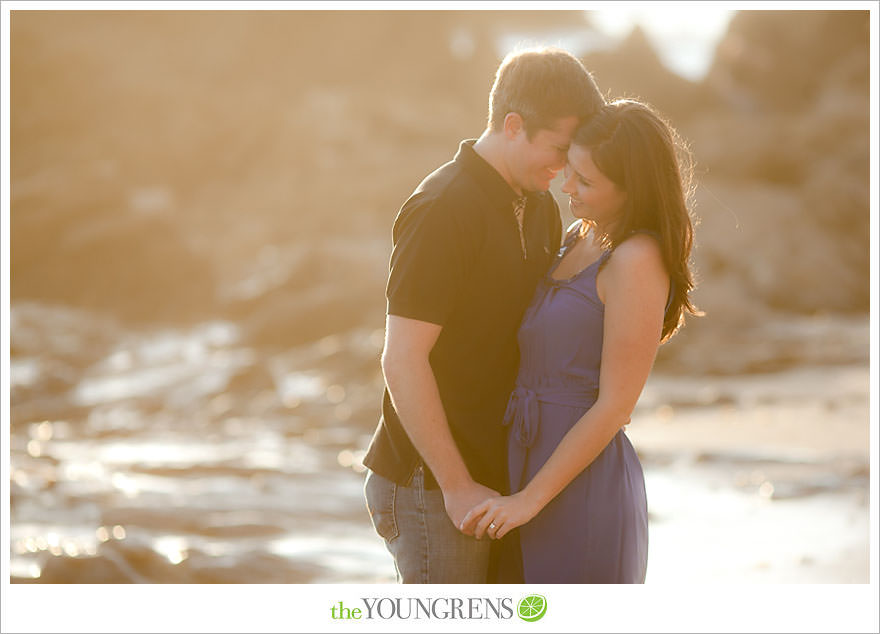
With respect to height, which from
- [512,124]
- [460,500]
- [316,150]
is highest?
[316,150]

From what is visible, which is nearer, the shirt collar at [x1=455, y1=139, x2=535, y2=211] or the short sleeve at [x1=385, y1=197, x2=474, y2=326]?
the short sleeve at [x1=385, y1=197, x2=474, y2=326]

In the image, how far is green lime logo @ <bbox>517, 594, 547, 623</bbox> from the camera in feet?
11.3

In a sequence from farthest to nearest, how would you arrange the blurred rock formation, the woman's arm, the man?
the blurred rock formation, the man, the woman's arm

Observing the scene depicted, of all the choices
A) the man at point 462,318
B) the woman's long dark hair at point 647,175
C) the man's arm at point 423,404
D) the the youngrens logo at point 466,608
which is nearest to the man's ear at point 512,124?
the man at point 462,318

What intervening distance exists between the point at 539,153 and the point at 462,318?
54 cm

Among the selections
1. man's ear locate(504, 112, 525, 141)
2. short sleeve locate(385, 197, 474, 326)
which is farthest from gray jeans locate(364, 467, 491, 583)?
man's ear locate(504, 112, 525, 141)

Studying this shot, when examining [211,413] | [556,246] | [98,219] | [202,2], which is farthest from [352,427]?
[98,219]

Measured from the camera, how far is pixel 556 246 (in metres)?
3.56

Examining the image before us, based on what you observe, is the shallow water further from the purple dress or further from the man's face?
the man's face

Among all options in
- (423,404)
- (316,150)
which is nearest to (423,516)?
(423,404)

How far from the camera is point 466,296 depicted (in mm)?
3162

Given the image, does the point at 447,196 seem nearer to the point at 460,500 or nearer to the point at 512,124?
the point at 512,124

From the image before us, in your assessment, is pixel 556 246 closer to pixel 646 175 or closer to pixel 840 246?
pixel 646 175

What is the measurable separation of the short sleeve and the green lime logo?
0.99 m
